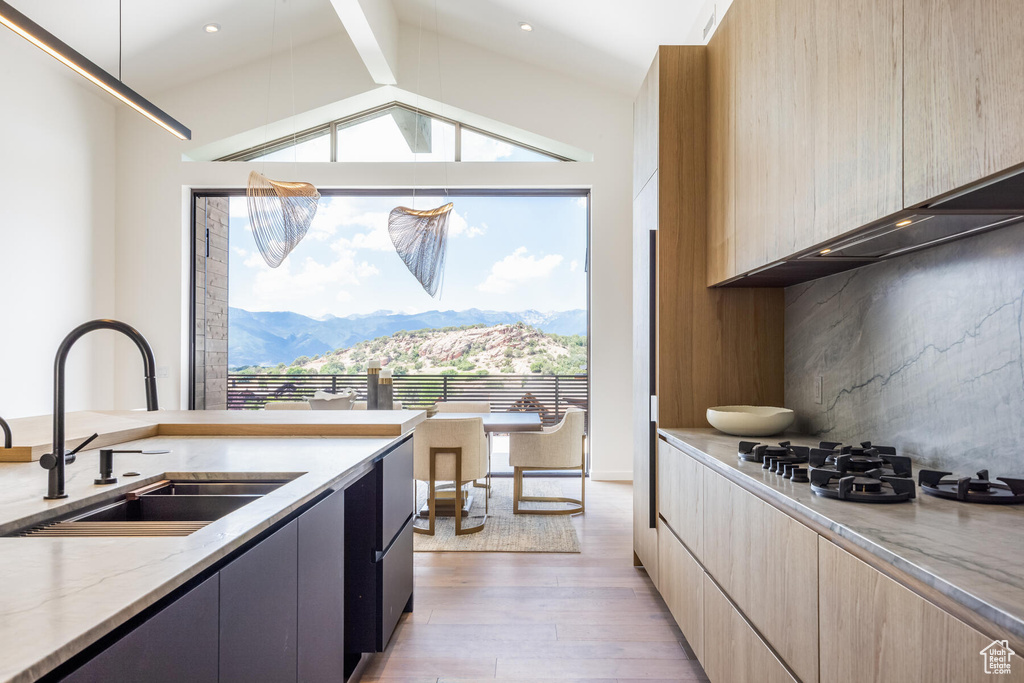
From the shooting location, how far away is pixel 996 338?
1496 mm

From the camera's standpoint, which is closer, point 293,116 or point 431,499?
point 431,499

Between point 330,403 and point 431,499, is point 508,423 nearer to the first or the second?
point 431,499

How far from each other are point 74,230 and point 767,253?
5.76 meters

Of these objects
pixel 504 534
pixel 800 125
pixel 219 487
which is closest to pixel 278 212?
pixel 504 534

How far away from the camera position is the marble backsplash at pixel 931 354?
4.81 ft

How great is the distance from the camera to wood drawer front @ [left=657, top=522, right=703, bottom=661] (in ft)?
6.81

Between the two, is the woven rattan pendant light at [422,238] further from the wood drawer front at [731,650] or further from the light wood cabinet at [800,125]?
the wood drawer front at [731,650]

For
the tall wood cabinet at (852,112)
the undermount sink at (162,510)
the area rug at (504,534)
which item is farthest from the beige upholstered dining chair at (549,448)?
the undermount sink at (162,510)

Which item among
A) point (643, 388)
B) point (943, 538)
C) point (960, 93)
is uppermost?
point (960, 93)

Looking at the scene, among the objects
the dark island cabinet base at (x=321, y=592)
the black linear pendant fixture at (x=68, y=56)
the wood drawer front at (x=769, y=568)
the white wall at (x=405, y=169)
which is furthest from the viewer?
the white wall at (x=405, y=169)

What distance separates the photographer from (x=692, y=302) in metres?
2.82

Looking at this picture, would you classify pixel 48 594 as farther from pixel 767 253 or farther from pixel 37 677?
pixel 767 253

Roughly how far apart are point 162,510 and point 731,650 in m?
1.63

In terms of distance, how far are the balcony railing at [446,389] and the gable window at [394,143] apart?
2.30 m
